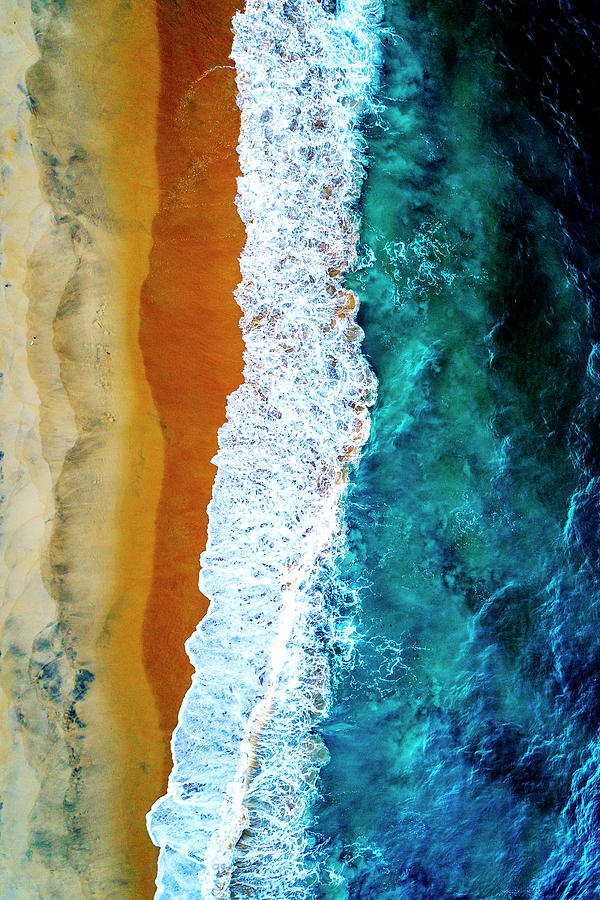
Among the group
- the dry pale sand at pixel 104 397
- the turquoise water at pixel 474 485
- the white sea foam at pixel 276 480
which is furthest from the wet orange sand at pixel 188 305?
the turquoise water at pixel 474 485

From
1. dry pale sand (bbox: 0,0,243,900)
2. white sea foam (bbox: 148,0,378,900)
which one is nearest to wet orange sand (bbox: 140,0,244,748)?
dry pale sand (bbox: 0,0,243,900)

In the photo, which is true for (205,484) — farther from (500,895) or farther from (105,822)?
(500,895)

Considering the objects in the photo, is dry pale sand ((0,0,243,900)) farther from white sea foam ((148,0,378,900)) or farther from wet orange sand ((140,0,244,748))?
white sea foam ((148,0,378,900))

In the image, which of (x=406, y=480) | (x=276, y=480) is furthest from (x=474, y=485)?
(x=276, y=480)

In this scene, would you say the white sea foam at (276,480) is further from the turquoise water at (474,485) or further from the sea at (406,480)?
the turquoise water at (474,485)

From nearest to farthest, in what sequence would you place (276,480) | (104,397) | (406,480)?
(104,397)
(276,480)
(406,480)

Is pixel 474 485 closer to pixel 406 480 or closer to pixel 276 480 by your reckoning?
pixel 406 480

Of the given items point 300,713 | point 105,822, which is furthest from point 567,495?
point 105,822
